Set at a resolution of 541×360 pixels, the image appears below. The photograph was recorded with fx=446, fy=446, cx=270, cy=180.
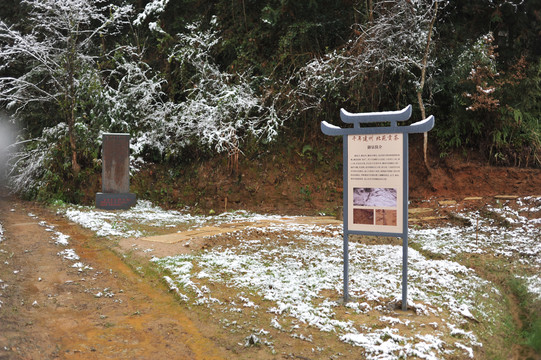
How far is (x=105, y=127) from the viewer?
48.2 ft

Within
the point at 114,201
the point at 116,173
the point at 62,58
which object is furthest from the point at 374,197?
the point at 62,58

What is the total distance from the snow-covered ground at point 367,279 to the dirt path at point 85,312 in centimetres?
44

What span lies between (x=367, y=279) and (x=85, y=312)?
3545 mm

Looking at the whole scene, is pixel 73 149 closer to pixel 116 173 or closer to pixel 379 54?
pixel 116 173

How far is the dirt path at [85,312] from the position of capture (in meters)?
4.14

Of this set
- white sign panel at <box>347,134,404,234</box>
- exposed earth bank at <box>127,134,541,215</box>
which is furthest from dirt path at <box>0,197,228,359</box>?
exposed earth bank at <box>127,134,541,215</box>

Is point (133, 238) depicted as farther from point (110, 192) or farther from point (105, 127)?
point (105, 127)

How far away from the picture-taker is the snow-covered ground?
4523 millimetres

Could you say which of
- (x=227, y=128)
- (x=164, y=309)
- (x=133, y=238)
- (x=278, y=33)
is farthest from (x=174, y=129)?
(x=164, y=309)

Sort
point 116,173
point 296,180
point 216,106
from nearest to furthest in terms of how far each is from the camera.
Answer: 1. point 116,173
2. point 296,180
3. point 216,106

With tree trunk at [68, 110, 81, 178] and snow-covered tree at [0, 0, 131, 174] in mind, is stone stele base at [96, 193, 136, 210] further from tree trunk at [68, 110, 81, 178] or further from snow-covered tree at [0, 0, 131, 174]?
snow-covered tree at [0, 0, 131, 174]

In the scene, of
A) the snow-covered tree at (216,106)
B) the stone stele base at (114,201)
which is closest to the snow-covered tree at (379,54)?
the snow-covered tree at (216,106)

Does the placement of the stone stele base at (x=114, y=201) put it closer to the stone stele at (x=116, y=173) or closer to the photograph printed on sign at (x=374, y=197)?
the stone stele at (x=116, y=173)

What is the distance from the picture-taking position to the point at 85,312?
500 centimetres
